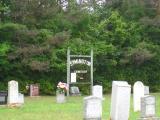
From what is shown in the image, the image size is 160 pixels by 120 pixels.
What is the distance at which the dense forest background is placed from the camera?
2962 cm

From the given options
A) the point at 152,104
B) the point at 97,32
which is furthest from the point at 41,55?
the point at 152,104

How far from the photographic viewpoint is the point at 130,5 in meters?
34.3

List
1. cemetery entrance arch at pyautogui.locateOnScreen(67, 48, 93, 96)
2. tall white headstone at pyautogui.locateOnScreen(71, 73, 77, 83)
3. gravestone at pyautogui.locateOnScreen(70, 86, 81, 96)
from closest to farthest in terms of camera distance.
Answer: gravestone at pyautogui.locateOnScreen(70, 86, 81, 96) < tall white headstone at pyautogui.locateOnScreen(71, 73, 77, 83) < cemetery entrance arch at pyautogui.locateOnScreen(67, 48, 93, 96)

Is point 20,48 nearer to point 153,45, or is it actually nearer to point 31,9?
point 31,9

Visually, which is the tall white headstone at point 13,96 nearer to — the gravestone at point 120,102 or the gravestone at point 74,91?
the gravestone at point 120,102

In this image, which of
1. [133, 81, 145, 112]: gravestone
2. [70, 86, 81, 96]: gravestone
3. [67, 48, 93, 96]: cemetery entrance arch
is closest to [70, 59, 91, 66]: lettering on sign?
[67, 48, 93, 96]: cemetery entrance arch

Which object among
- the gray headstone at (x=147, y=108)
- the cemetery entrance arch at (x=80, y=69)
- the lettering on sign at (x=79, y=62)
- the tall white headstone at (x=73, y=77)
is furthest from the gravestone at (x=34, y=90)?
the gray headstone at (x=147, y=108)

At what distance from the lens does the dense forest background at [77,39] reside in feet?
97.2

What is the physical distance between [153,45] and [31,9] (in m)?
8.74

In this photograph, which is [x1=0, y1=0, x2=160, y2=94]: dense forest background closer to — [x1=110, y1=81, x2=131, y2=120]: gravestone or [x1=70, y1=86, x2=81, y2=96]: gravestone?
[x1=70, y1=86, x2=81, y2=96]: gravestone

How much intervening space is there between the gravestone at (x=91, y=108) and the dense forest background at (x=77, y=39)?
15.4m

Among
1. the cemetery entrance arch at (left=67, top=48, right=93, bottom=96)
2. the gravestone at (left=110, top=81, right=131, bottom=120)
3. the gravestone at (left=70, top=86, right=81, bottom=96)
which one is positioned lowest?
the gravestone at (left=70, top=86, right=81, bottom=96)

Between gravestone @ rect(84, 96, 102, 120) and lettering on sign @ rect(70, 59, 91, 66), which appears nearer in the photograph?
gravestone @ rect(84, 96, 102, 120)

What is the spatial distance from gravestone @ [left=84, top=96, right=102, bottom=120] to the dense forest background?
50.6 ft
